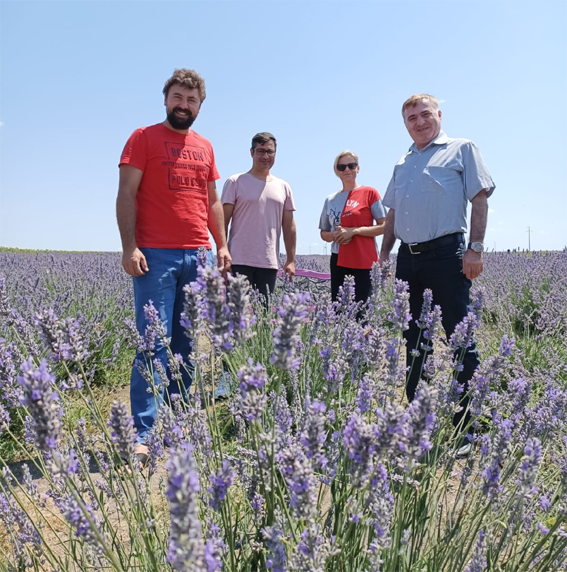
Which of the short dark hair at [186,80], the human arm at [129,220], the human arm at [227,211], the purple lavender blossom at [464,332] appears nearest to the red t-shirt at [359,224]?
the human arm at [227,211]

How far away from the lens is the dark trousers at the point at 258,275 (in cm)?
376

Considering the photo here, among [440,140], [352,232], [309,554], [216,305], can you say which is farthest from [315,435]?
[352,232]

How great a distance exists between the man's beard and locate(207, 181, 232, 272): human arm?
44 cm

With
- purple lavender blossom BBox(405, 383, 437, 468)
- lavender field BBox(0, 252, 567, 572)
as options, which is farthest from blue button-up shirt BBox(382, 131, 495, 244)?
purple lavender blossom BBox(405, 383, 437, 468)

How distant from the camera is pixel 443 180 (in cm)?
272

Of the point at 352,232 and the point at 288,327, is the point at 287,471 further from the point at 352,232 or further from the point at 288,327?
the point at 352,232

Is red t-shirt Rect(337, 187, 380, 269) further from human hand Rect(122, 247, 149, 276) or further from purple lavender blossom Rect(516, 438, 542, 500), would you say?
purple lavender blossom Rect(516, 438, 542, 500)

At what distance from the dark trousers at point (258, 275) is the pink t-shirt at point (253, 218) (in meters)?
0.07

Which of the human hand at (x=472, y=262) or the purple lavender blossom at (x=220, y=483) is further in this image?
the human hand at (x=472, y=262)

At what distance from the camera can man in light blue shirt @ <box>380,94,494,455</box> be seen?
106 inches

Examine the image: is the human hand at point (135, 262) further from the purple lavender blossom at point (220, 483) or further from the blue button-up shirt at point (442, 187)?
the purple lavender blossom at point (220, 483)

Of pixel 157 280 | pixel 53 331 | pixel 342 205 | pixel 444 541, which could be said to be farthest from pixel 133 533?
pixel 342 205

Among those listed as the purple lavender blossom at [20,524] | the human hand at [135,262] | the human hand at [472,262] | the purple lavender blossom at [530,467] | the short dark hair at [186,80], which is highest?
the short dark hair at [186,80]

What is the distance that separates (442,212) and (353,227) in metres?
1.22
